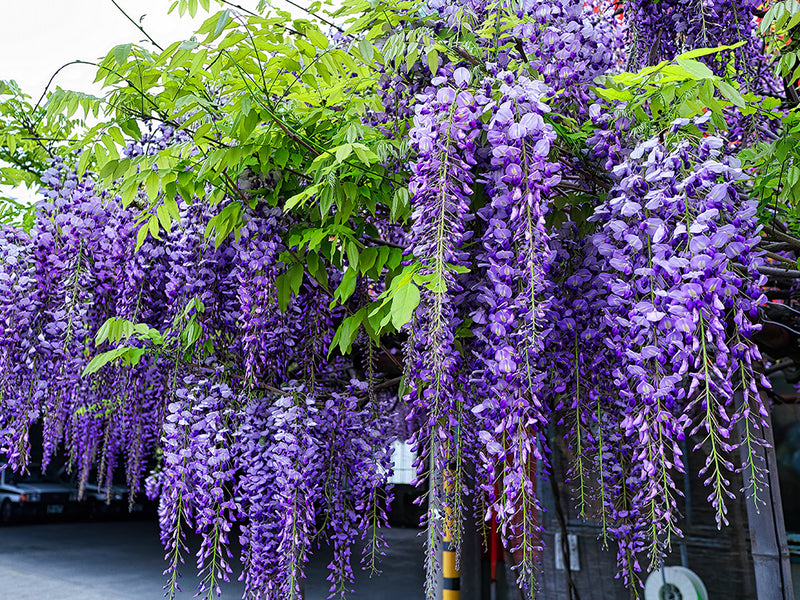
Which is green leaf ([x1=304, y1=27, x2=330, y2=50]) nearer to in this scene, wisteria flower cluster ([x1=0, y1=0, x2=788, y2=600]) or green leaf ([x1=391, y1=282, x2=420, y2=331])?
wisteria flower cluster ([x1=0, y1=0, x2=788, y2=600])

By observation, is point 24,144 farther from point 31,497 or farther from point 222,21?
point 31,497

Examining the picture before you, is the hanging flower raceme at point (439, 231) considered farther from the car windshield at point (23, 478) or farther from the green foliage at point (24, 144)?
the car windshield at point (23, 478)

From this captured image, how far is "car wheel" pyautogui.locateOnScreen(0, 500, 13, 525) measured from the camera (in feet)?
48.6

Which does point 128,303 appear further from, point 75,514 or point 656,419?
point 75,514

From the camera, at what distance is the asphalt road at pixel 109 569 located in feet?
27.8

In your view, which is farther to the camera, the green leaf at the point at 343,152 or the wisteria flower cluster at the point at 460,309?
the green leaf at the point at 343,152

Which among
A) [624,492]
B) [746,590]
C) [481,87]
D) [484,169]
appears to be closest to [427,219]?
[484,169]

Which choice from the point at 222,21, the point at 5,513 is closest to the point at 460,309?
the point at 222,21

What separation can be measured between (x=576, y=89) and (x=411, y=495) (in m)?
14.3

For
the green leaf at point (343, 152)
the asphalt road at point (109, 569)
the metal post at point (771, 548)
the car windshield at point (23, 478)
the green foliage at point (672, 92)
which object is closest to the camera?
the green foliage at point (672, 92)

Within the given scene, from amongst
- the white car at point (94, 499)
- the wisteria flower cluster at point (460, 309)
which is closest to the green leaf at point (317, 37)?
the wisteria flower cluster at point (460, 309)

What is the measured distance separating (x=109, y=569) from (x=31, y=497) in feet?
20.9

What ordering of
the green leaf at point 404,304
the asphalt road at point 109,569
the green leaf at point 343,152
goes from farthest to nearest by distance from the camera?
the asphalt road at point 109,569 → the green leaf at point 343,152 → the green leaf at point 404,304

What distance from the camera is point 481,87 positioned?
1977mm
